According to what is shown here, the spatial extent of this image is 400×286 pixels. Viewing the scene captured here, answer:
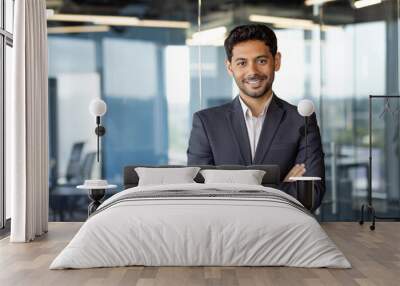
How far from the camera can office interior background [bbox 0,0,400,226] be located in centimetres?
760

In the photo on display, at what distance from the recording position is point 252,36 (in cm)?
746

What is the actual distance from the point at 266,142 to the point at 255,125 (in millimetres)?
236

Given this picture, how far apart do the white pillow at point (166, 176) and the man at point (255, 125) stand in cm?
71

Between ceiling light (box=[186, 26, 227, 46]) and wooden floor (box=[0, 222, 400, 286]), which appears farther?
ceiling light (box=[186, 26, 227, 46])

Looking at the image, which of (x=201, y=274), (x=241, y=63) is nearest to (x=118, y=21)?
(x=241, y=63)

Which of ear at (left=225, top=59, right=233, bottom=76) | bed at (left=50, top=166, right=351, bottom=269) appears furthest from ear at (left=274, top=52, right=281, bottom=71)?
bed at (left=50, top=166, right=351, bottom=269)

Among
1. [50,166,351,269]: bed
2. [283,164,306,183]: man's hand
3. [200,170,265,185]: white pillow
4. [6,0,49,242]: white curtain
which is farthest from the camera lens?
[283,164,306,183]: man's hand

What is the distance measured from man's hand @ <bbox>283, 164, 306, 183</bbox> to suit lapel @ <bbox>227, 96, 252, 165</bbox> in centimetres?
46

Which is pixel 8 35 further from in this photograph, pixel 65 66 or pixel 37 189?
pixel 37 189

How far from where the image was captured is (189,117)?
768 cm

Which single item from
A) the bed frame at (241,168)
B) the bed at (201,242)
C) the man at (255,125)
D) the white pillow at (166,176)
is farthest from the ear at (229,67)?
the bed at (201,242)

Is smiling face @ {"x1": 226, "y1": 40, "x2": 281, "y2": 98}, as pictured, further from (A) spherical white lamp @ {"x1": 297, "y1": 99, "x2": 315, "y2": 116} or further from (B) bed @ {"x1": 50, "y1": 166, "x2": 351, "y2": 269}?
(B) bed @ {"x1": 50, "y1": 166, "x2": 351, "y2": 269}

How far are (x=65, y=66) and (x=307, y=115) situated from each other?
292 centimetres

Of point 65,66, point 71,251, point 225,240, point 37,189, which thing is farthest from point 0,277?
point 65,66
